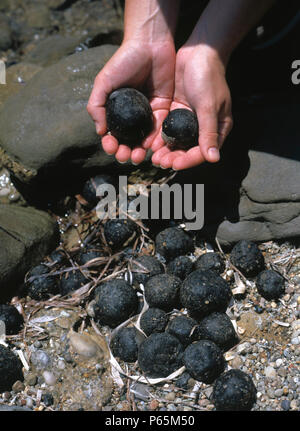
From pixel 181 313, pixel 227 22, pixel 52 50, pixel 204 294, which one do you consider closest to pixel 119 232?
pixel 181 313

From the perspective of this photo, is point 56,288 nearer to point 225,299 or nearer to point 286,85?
point 225,299

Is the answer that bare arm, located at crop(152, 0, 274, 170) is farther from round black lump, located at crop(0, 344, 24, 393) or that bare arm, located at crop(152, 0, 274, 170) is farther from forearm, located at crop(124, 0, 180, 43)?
round black lump, located at crop(0, 344, 24, 393)

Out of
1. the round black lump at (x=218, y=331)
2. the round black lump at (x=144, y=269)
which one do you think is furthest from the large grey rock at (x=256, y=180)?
the round black lump at (x=218, y=331)

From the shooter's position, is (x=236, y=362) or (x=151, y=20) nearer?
(x=236, y=362)

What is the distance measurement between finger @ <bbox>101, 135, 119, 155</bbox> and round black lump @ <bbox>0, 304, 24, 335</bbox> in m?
1.31

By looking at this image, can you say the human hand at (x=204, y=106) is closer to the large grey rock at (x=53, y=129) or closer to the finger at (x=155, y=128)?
the finger at (x=155, y=128)

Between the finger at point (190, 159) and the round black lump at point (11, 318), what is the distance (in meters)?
1.51

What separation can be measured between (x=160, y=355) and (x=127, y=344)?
248 millimetres

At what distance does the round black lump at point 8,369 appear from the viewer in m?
2.96

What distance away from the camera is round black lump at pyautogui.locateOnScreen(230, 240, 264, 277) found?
3.19 meters

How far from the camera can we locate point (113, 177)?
154 inches

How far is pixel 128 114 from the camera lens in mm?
3174

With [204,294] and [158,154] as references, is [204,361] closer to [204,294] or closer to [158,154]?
[204,294]

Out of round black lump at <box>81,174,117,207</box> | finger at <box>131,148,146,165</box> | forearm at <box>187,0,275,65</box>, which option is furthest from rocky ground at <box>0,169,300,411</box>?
forearm at <box>187,0,275,65</box>
